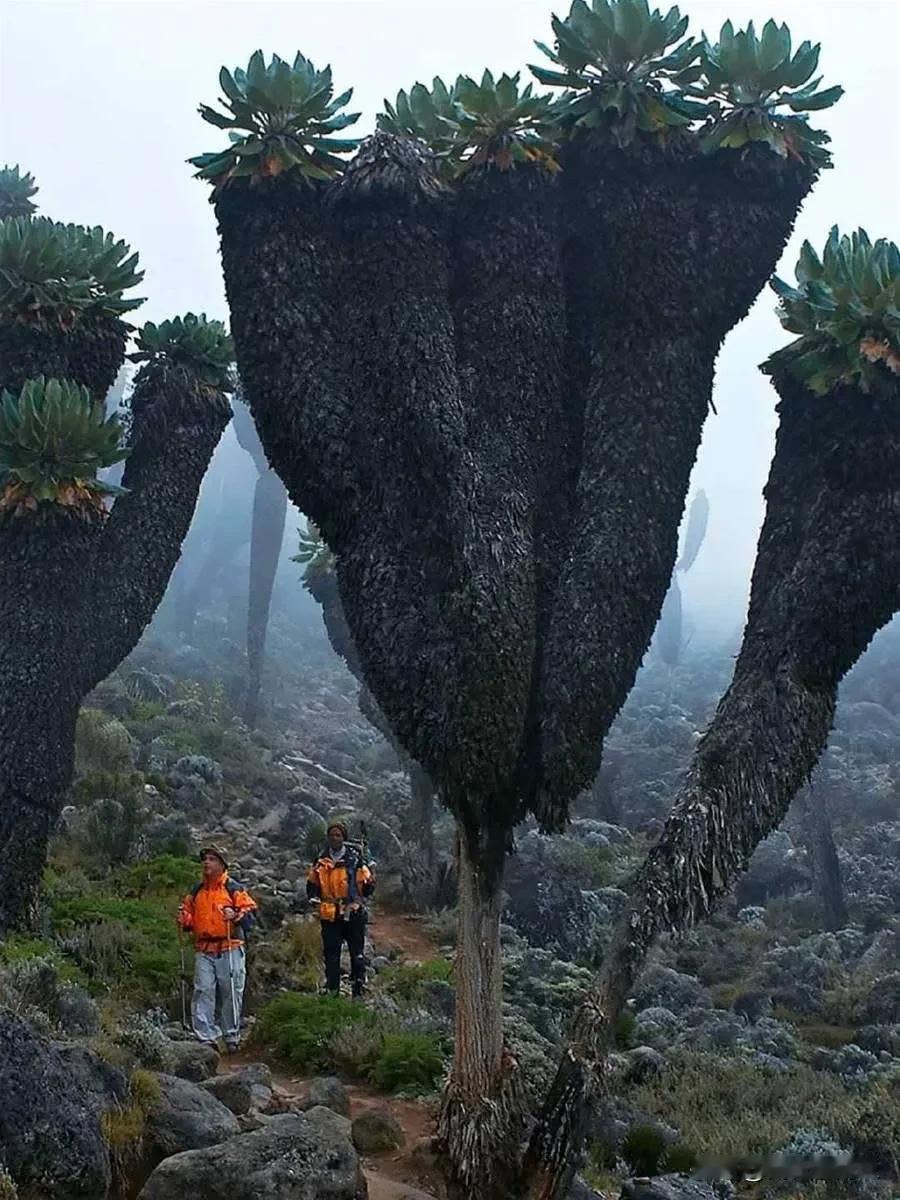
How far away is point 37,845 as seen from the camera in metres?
9.81

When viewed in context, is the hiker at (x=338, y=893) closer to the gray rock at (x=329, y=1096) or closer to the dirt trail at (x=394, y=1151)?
the dirt trail at (x=394, y=1151)

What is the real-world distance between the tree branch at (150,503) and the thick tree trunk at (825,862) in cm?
1056

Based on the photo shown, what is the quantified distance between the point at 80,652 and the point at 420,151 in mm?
5560

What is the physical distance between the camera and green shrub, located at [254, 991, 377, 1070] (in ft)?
28.7

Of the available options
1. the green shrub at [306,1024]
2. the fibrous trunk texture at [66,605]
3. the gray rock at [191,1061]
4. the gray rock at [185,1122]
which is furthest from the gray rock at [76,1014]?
the fibrous trunk texture at [66,605]

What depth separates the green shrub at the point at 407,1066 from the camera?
834 centimetres

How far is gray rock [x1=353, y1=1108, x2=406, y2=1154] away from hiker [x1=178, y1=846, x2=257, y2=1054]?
1847 mm

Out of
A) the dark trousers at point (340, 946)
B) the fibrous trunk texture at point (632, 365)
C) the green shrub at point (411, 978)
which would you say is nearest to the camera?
the fibrous trunk texture at point (632, 365)

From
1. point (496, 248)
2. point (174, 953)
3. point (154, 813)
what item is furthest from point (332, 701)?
point (496, 248)

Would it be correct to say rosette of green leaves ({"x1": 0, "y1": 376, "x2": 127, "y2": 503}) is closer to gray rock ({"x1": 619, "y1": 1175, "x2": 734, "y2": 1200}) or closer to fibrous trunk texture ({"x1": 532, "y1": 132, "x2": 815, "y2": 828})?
fibrous trunk texture ({"x1": 532, "y1": 132, "x2": 815, "y2": 828})

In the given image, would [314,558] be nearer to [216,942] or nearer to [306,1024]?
[306,1024]

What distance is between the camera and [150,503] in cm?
1098

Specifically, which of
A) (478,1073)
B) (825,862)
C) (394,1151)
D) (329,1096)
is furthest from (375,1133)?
(825,862)

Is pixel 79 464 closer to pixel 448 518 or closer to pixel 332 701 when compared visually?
pixel 448 518
